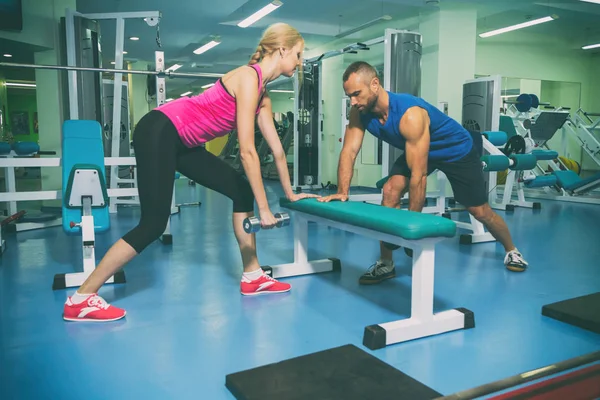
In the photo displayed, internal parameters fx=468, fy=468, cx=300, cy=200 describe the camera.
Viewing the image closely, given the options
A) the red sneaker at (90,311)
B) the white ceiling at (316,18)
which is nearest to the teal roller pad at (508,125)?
the white ceiling at (316,18)

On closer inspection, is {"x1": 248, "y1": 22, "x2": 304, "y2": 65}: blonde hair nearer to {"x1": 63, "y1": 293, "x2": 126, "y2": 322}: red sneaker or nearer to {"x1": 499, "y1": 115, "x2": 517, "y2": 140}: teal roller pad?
{"x1": 63, "y1": 293, "x2": 126, "y2": 322}: red sneaker

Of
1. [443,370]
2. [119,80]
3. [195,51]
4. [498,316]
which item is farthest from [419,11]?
[443,370]

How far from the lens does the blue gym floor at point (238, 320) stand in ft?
5.09

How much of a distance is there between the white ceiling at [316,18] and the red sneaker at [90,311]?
19.7 feet

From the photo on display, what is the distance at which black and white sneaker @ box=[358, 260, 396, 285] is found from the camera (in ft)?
8.50

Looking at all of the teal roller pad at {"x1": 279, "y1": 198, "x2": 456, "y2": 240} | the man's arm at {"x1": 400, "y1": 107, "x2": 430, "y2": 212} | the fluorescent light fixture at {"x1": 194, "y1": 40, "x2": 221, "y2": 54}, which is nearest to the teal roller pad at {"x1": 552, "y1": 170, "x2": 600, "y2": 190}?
the man's arm at {"x1": 400, "y1": 107, "x2": 430, "y2": 212}

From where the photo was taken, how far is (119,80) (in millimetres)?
4766

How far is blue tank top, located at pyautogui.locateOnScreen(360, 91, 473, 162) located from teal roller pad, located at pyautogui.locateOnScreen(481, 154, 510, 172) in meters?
1.05

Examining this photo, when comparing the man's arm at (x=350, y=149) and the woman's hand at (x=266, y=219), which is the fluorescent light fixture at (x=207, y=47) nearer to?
the man's arm at (x=350, y=149)

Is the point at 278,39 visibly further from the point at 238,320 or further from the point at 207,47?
the point at 207,47

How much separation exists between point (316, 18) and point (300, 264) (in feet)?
20.5

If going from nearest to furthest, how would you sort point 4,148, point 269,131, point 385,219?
point 385,219, point 269,131, point 4,148

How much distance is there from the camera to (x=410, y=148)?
222 cm

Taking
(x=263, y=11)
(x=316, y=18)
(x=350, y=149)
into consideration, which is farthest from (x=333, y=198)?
(x=316, y=18)
